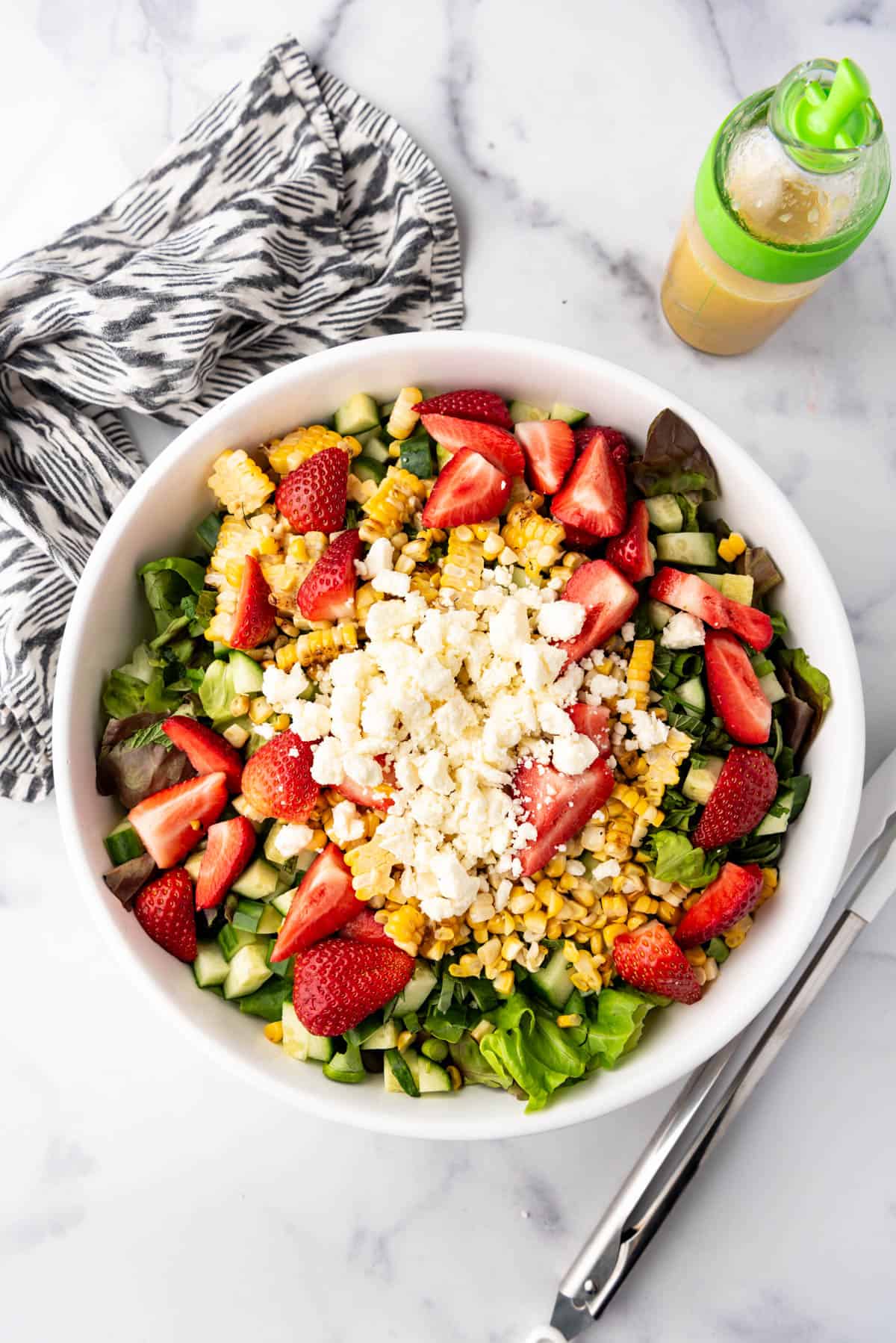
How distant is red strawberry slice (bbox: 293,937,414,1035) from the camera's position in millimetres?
1776

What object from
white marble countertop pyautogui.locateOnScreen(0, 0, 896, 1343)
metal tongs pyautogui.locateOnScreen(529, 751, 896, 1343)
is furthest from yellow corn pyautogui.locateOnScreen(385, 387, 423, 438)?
metal tongs pyautogui.locateOnScreen(529, 751, 896, 1343)

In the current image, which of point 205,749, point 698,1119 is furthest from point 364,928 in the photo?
point 698,1119

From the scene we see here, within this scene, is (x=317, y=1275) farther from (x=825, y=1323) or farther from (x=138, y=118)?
(x=138, y=118)

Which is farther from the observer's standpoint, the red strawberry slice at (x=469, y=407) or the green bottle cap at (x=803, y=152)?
A: the red strawberry slice at (x=469, y=407)

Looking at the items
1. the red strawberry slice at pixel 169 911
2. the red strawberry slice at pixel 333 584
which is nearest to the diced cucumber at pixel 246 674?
the red strawberry slice at pixel 333 584

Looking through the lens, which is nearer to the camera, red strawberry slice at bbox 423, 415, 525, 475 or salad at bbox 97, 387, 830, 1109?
salad at bbox 97, 387, 830, 1109

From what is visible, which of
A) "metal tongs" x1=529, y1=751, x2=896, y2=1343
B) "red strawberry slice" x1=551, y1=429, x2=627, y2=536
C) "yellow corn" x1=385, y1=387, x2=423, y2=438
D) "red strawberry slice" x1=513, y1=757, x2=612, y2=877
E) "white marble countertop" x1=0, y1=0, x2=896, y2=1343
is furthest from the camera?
"white marble countertop" x1=0, y1=0, x2=896, y2=1343

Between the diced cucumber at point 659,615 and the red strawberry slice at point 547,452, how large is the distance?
276 mm

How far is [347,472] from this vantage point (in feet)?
6.24

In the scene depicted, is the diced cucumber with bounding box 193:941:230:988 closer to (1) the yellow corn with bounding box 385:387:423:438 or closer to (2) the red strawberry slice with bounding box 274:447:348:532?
(2) the red strawberry slice with bounding box 274:447:348:532

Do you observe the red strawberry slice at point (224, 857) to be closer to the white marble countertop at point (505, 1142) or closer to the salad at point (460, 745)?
the salad at point (460, 745)

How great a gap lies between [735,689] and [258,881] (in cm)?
91

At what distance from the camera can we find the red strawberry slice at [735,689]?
6.05 feet

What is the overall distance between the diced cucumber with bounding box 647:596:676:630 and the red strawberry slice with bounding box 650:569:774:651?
0.01 m
